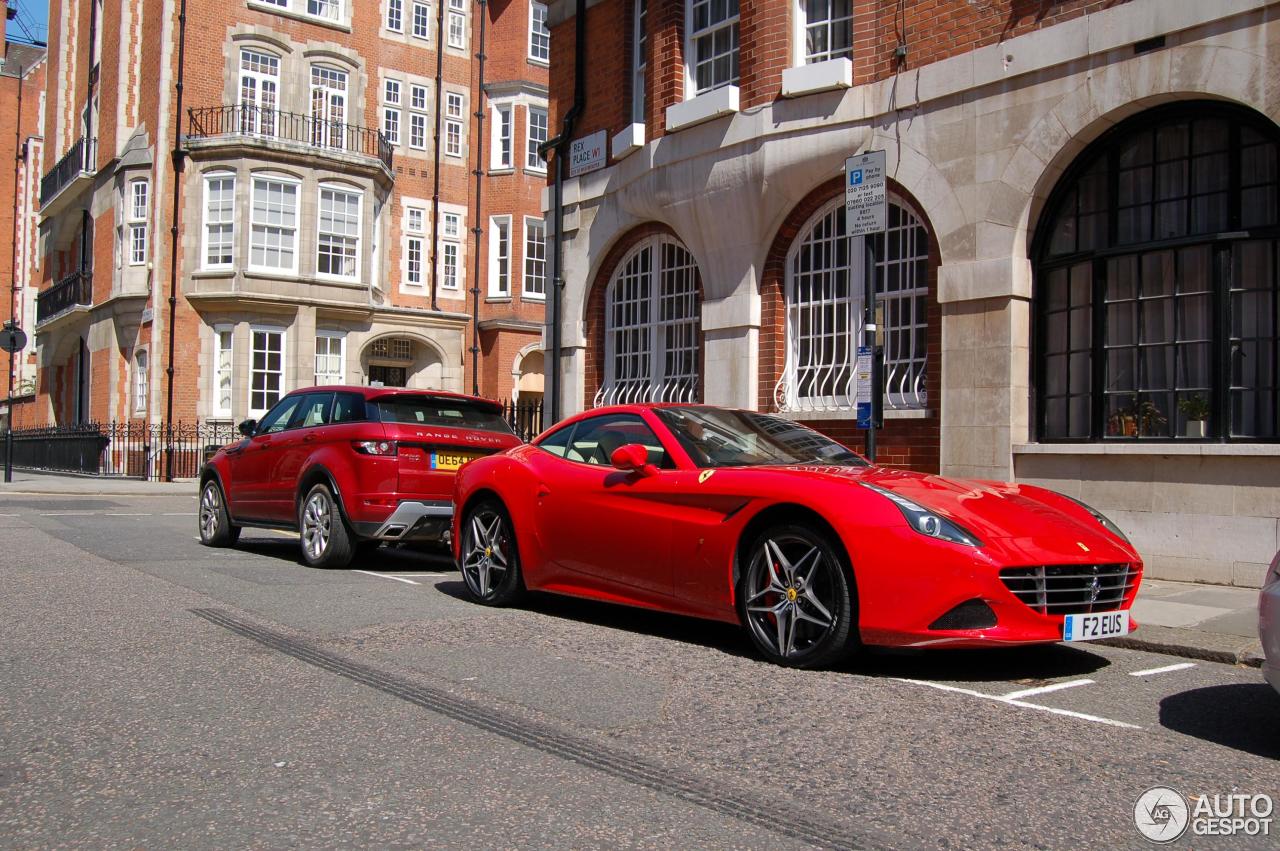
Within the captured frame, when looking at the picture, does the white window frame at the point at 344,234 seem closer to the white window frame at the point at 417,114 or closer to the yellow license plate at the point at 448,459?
the white window frame at the point at 417,114

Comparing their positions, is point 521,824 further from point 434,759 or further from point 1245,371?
point 1245,371

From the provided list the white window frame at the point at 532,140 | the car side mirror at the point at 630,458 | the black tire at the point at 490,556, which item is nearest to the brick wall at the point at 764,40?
the car side mirror at the point at 630,458

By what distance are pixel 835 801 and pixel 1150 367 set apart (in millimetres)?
7846

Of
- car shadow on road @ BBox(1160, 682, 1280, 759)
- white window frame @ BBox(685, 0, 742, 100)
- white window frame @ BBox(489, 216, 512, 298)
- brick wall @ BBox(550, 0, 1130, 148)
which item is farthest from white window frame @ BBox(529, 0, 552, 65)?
car shadow on road @ BBox(1160, 682, 1280, 759)

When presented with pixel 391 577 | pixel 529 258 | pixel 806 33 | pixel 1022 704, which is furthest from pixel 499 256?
pixel 1022 704

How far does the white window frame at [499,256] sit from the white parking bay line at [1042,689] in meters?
29.3

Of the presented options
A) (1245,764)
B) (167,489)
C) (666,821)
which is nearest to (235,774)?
(666,821)

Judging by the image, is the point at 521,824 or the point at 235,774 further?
the point at 235,774

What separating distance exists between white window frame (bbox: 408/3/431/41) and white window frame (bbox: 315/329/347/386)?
30.5ft

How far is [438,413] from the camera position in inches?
Answer: 419

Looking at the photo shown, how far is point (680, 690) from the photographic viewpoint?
5.50 metres

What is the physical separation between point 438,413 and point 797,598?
544cm

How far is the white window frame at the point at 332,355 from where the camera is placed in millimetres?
30828

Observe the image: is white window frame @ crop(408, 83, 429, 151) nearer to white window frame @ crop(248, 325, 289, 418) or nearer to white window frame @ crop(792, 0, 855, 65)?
white window frame @ crop(248, 325, 289, 418)
